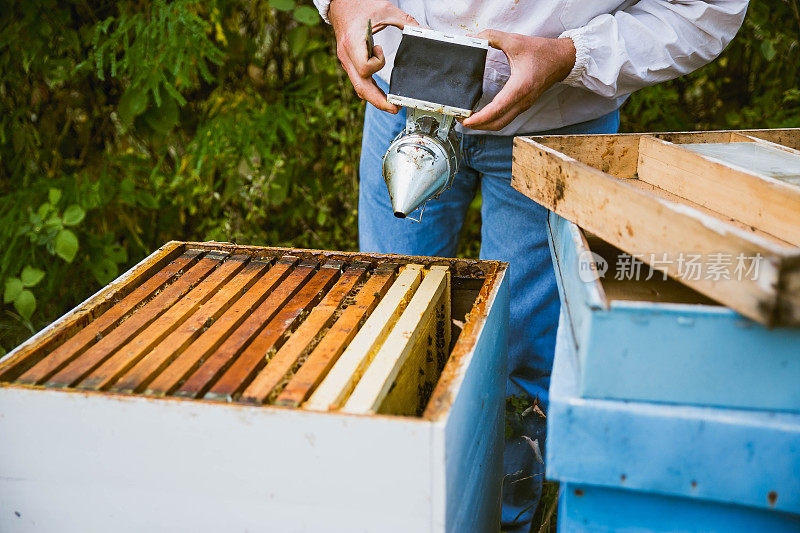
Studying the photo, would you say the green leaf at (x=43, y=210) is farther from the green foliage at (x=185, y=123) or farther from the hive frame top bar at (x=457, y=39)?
the hive frame top bar at (x=457, y=39)

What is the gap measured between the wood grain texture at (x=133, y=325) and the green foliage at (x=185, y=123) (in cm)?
120

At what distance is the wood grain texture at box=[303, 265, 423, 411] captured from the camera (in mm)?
961

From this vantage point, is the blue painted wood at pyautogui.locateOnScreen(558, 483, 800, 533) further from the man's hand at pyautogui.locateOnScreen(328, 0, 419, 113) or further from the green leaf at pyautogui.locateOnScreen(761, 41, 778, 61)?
the green leaf at pyautogui.locateOnScreen(761, 41, 778, 61)

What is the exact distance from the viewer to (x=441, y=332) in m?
1.43

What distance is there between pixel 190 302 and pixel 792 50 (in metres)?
2.47

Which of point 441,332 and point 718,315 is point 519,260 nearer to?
point 441,332

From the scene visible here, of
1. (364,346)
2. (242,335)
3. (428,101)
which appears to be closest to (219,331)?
(242,335)

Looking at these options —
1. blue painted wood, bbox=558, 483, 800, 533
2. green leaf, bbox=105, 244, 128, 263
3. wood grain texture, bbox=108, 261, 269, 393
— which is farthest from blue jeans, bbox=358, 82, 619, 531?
green leaf, bbox=105, 244, 128, 263

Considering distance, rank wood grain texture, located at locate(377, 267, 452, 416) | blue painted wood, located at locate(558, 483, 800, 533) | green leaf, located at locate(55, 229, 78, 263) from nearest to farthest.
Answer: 1. blue painted wood, located at locate(558, 483, 800, 533)
2. wood grain texture, located at locate(377, 267, 452, 416)
3. green leaf, located at locate(55, 229, 78, 263)

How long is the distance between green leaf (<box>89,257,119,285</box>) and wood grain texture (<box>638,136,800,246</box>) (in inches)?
84.4

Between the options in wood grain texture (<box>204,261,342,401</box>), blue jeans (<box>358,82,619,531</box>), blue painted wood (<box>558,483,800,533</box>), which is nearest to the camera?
blue painted wood (<box>558,483,800,533</box>)

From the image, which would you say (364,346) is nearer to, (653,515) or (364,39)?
(653,515)

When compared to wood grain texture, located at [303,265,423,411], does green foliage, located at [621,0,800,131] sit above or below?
above

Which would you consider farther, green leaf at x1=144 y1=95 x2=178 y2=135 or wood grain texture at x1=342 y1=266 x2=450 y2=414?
green leaf at x1=144 y1=95 x2=178 y2=135
